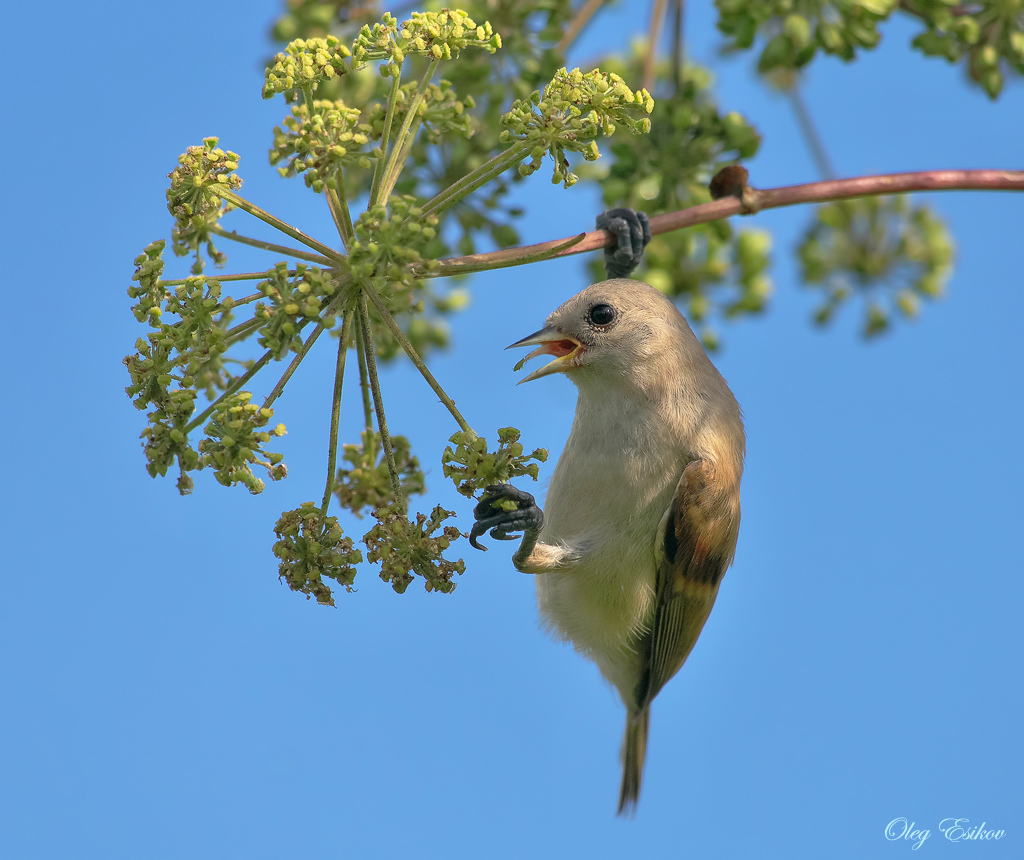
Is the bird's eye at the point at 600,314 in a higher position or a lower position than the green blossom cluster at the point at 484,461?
higher

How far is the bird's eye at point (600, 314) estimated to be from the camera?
454cm

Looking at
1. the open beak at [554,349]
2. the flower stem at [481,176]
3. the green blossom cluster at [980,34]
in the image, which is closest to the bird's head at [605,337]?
the open beak at [554,349]

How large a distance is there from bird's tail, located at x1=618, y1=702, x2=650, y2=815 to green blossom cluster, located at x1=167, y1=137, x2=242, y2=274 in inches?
151

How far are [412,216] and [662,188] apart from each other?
7.17 ft

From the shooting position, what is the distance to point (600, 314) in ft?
14.9

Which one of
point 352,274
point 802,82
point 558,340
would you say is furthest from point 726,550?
point 802,82

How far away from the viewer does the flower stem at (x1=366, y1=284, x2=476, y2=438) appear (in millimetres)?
3518

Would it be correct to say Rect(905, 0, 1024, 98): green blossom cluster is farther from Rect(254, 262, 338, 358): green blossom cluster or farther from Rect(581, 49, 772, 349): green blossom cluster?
Rect(254, 262, 338, 358): green blossom cluster

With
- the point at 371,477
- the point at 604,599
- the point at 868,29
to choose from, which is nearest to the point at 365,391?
the point at 371,477

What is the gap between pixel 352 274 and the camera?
135 inches

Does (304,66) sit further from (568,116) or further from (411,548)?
(411,548)

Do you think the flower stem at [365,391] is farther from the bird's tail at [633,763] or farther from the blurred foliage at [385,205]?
the bird's tail at [633,763]

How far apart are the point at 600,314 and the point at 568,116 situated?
115cm

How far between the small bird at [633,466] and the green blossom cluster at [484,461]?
74 cm
